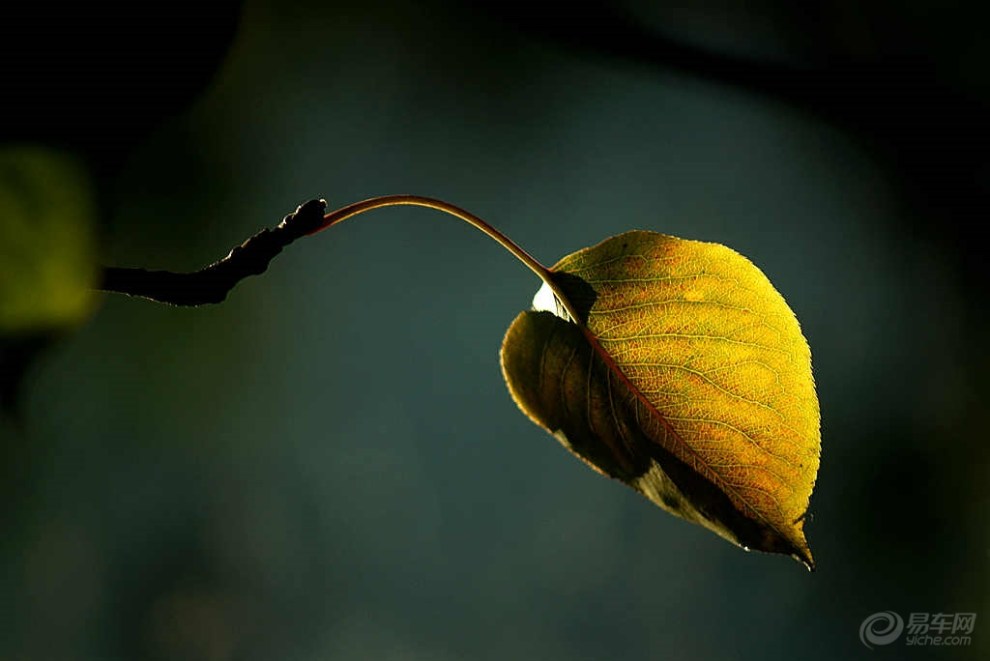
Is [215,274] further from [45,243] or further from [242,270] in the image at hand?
[45,243]

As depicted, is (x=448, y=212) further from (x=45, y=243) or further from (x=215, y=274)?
(x=45, y=243)

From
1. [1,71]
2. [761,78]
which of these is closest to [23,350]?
[1,71]

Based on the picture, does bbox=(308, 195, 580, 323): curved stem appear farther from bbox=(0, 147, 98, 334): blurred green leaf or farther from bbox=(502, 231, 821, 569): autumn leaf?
bbox=(0, 147, 98, 334): blurred green leaf

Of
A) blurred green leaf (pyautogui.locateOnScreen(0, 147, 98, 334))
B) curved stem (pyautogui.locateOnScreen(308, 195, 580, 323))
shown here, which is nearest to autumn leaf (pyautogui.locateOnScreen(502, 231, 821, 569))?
curved stem (pyautogui.locateOnScreen(308, 195, 580, 323))

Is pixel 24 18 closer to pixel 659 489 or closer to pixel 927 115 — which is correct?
pixel 659 489

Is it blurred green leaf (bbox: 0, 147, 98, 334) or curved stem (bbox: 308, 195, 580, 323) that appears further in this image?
curved stem (bbox: 308, 195, 580, 323)

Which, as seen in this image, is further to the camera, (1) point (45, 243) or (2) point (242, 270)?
(2) point (242, 270)

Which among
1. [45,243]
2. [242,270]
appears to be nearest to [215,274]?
[242,270]
